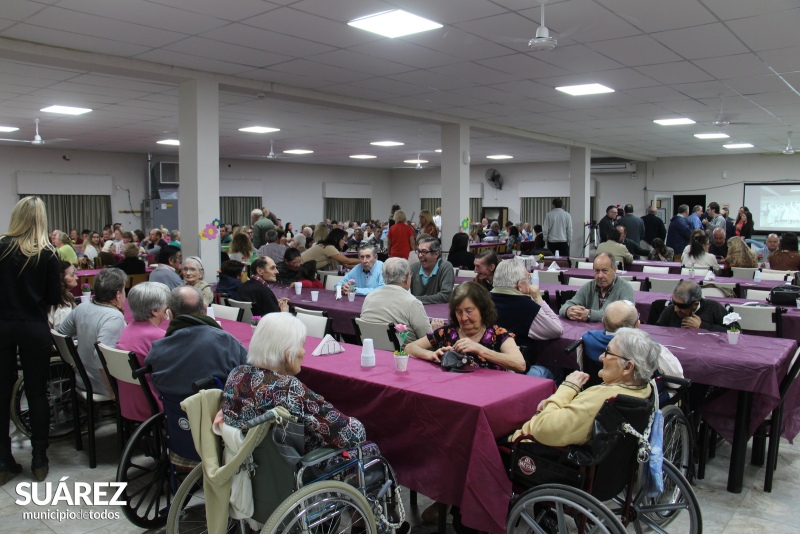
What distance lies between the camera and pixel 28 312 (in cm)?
329

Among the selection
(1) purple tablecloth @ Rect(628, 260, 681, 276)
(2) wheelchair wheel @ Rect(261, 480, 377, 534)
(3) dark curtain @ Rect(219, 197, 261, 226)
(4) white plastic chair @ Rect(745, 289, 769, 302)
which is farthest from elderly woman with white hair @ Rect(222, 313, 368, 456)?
(3) dark curtain @ Rect(219, 197, 261, 226)

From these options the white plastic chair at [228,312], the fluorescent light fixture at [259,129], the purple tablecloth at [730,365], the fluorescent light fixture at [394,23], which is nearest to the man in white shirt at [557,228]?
the fluorescent light fixture at [259,129]

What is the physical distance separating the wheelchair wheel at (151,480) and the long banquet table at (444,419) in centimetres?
74

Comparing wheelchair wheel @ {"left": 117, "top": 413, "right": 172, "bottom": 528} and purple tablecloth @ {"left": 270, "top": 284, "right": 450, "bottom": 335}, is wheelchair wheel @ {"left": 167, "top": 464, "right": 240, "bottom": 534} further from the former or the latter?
purple tablecloth @ {"left": 270, "top": 284, "right": 450, "bottom": 335}

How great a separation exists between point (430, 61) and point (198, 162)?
2436 mm

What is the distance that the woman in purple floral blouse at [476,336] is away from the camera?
2.86 meters

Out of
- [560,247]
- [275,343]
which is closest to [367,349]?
[275,343]

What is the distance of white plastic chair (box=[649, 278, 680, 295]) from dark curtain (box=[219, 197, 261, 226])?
12.3 m

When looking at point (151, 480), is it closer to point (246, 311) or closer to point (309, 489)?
point (309, 489)

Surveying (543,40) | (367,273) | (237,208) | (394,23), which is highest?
(394,23)

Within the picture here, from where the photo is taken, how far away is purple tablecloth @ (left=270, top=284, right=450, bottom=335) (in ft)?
15.5

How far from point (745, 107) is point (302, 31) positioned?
253 inches

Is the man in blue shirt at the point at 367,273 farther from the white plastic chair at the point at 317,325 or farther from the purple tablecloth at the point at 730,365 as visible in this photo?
the purple tablecloth at the point at 730,365

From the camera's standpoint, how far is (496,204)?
63.5ft
